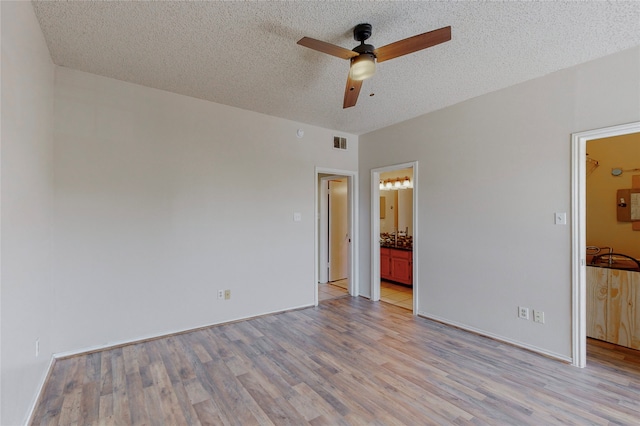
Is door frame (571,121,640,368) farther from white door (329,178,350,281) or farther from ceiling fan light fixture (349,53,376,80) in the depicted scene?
white door (329,178,350,281)

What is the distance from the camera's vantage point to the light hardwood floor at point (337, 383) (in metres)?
1.99

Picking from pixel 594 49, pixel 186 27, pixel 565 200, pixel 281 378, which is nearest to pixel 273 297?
pixel 281 378

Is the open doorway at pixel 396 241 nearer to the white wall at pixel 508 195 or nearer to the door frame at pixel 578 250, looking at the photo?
the white wall at pixel 508 195

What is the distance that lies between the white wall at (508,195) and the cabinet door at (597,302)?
729 millimetres

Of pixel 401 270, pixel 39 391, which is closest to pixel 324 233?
pixel 401 270

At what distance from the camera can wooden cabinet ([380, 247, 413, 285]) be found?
5316 millimetres

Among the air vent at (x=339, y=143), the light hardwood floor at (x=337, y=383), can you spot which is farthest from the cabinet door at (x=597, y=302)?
the air vent at (x=339, y=143)

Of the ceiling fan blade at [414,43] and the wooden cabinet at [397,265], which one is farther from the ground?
the ceiling fan blade at [414,43]

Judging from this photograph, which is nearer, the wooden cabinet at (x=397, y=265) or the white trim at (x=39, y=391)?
the white trim at (x=39, y=391)

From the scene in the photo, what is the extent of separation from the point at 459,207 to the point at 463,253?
1.79 feet

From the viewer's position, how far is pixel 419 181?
3.96 metres

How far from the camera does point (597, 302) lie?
3094 mm

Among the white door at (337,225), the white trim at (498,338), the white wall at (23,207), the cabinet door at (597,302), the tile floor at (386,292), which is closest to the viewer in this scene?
the white wall at (23,207)

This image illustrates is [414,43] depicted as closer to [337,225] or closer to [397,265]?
[337,225]
